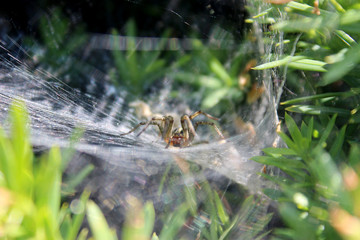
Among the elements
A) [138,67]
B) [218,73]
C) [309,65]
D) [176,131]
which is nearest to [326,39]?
[309,65]

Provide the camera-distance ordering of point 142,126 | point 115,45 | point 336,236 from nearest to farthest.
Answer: point 336,236 < point 115,45 < point 142,126

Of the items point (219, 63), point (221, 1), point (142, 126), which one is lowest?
point (142, 126)

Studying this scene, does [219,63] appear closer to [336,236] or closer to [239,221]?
Result: [239,221]

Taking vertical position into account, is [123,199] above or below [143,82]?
below

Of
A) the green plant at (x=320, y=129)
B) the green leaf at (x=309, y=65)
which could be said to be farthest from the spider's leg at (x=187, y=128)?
the green leaf at (x=309, y=65)

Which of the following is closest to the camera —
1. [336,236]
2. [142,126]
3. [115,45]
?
[336,236]

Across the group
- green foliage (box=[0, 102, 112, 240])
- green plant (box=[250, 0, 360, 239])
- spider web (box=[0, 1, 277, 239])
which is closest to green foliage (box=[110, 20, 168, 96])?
spider web (box=[0, 1, 277, 239])

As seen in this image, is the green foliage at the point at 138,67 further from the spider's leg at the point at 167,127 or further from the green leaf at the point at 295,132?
the green leaf at the point at 295,132

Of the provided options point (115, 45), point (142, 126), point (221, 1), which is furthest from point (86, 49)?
point (221, 1)
